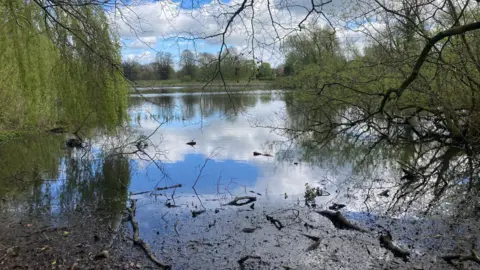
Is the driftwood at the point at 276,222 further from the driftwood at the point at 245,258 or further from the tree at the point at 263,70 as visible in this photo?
the tree at the point at 263,70

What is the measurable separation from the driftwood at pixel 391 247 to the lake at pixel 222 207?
5cm

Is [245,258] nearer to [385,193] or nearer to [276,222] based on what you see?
[276,222]

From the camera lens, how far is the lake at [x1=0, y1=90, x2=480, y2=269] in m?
4.46

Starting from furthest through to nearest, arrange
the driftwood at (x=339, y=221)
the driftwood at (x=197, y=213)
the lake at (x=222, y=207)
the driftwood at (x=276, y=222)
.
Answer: the driftwood at (x=197, y=213) → the driftwood at (x=276, y=222) → the driftwood at (x=339, y=221) → the lake at (x=222, y=207)

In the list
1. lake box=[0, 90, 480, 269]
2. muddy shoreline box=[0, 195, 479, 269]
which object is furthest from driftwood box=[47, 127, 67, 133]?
muddy shoreline box=[0, 195, 479, 269]

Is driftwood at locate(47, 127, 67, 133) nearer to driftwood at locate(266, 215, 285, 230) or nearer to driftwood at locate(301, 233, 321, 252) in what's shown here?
driftwood at locate(266, 215, 285, 230)

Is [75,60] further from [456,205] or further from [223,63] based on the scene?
[456,205]

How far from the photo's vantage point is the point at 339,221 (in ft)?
17.9

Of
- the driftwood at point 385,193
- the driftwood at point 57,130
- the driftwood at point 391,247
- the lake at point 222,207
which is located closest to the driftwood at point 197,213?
the lake at point 222,207

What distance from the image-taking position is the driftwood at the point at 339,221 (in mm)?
5207

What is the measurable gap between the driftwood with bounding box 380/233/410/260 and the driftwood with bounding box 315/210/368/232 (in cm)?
37

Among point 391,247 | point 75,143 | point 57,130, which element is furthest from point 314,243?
point 57,130

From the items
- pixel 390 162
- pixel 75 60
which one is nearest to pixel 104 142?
pixel 75 60

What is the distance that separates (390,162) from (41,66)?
11336 millimetres
